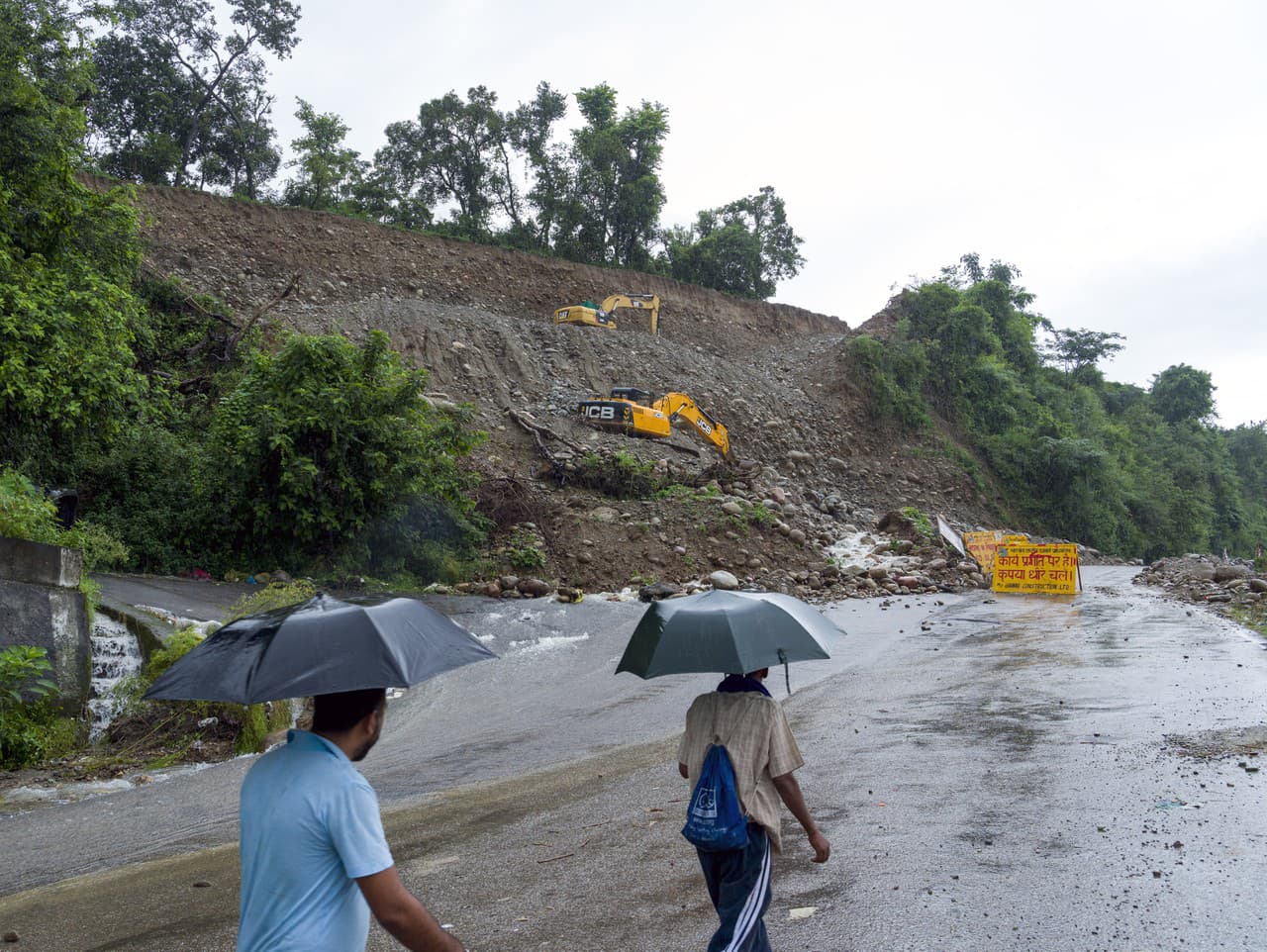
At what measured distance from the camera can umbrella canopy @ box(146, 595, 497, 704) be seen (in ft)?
8.34

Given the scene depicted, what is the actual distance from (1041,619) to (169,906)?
15.2 meters

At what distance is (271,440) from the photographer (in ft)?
62.3

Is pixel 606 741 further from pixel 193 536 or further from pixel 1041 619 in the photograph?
pixel 193 536

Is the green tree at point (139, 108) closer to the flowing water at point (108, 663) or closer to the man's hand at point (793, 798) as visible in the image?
the flowing water at point (108, 663)

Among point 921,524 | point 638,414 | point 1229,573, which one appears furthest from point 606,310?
point 1229,573

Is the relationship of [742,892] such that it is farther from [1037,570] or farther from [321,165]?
[321,165]

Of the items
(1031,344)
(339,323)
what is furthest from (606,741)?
(1031,344)

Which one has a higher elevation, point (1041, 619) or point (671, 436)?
point (671, 436)

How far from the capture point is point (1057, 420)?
5247cm

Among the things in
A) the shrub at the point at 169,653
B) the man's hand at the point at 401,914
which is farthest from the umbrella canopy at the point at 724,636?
the shrub at the point at 169,653

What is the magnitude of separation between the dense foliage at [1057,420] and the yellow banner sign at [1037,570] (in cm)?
2301

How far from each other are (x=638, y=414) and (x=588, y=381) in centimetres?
644

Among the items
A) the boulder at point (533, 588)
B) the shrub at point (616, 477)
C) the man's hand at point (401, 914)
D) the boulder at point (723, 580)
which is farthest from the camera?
the shrub at point (616, 477)

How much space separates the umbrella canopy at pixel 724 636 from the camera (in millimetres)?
3531
